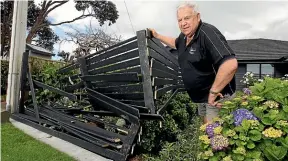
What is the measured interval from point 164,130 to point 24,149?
1.95m

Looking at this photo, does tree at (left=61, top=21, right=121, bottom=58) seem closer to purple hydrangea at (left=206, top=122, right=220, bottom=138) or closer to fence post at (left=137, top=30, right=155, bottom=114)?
fence post at (left=137, top=30, right=155, bottom=114)

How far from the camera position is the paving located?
374 centimetres

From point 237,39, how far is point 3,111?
20.3m

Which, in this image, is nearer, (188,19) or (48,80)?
(188,19)

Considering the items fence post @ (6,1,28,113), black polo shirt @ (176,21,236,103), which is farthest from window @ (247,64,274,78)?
black polo shirt @ (176,21,236,103)

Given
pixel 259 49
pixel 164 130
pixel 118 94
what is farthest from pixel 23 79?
pixel 259 49

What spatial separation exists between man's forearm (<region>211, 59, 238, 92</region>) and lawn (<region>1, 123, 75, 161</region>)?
220 cm

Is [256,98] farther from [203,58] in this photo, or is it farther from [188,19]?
[188,19]

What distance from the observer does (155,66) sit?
3.65 m

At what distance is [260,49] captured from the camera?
2058 cm

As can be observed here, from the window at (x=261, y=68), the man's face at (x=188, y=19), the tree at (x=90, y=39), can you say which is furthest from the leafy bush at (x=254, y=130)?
the window at (x=261, y=68)

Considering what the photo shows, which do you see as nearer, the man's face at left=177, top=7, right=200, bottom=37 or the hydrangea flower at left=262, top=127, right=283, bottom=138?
the hydrangea flower at left=262, top=127, right=283, bottom=138

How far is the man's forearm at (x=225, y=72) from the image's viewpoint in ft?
7.04

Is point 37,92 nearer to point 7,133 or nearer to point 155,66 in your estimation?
point 7,133
